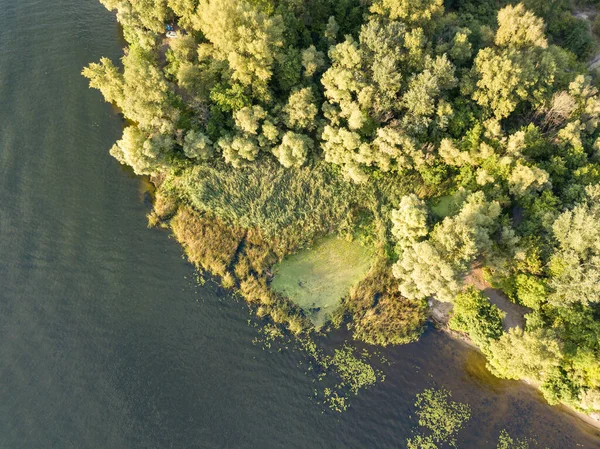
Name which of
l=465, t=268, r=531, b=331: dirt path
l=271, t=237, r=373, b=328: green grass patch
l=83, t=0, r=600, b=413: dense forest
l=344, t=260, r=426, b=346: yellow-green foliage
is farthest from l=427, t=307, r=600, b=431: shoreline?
l=271, t=237, r=373, b=328: green grass patch

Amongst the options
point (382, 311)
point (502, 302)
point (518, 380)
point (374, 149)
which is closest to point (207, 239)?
point (382, 311)

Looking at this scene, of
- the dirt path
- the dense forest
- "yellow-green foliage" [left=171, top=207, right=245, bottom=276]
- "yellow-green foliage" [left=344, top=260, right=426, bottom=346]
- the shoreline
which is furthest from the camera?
"yellow-green foliage" [left=171, top=207, right=245, bottom=276]

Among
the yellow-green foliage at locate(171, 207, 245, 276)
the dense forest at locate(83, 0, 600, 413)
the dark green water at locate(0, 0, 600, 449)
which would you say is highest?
the dense forest at locate(83, 0, 600, 413)

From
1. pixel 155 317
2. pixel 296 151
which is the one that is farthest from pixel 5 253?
pixel 296 151

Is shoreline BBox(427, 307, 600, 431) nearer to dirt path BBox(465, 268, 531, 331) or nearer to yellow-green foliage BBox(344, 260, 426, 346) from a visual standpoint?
yellow-green foliage BBox(344, 260, 426, 346)

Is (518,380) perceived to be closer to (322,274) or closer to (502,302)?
A: (502,302)
